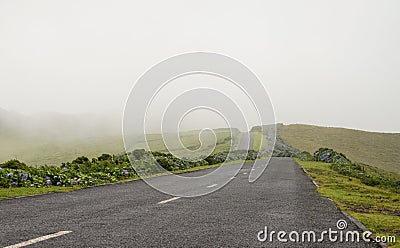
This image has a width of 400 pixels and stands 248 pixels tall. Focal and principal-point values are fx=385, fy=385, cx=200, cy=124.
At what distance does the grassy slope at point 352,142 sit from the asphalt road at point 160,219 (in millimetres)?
59138

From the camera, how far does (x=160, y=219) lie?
7777mm

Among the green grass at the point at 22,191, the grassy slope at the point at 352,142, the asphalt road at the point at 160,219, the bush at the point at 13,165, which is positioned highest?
the grassy slope at the point at 352,142

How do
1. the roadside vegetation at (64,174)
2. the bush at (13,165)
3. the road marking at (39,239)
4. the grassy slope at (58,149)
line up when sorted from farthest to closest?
the grassy slope at (58,149) → the bush at (13,165) → the roadside vegetation at (64,174) → the road marking at (39,239)

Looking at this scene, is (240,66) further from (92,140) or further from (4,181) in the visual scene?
(92,140)

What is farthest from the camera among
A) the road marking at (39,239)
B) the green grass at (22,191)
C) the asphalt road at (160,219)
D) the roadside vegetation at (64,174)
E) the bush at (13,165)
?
the bush at (13,165)

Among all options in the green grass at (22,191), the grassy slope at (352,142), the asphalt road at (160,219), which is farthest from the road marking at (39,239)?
the grassy slope at (352,142)

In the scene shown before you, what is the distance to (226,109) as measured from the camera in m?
16.9

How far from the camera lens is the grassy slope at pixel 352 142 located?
70.3 m

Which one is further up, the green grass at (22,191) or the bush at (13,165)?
the bush at (13,165)

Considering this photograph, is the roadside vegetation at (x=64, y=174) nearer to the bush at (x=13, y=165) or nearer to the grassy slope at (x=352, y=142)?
the bush at (x=13, y=165)

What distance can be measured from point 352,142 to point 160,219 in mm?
86526

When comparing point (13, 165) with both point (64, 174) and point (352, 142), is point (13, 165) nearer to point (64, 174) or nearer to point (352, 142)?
point (64, 174)

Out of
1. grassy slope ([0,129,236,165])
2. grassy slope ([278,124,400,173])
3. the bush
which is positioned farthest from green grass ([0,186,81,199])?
grassy slope ([278,124,400,173])

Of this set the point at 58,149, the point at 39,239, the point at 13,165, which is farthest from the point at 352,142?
the point at 39,239
